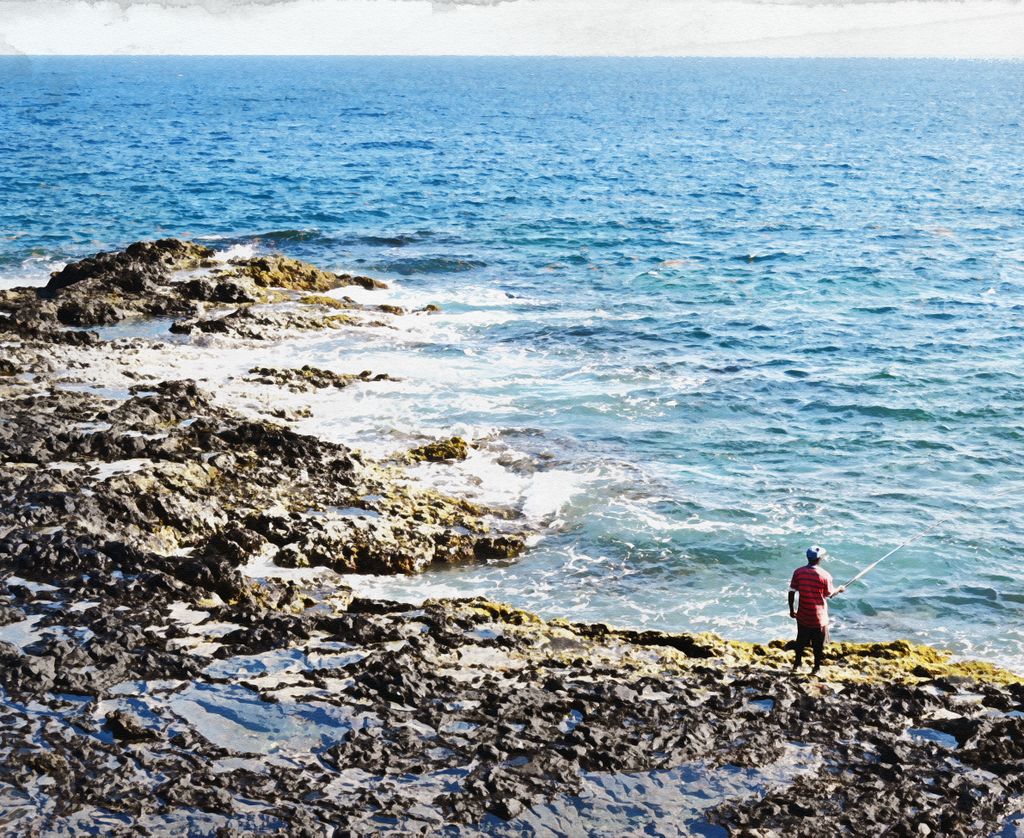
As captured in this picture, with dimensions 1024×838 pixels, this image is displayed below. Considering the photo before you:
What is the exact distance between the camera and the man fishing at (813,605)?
15.0 metres

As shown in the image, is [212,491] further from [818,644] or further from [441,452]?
[818,644]

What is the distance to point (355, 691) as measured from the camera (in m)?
13.4

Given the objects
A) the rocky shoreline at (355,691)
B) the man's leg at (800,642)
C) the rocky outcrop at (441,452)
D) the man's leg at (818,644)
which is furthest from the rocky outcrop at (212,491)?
the man's leg at (818,644)

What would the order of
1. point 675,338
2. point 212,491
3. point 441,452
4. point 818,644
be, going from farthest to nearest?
point 675,338
point 441,452
point 212,491
point 818,644

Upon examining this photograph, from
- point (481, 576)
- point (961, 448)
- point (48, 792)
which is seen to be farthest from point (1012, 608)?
point (48, 792)

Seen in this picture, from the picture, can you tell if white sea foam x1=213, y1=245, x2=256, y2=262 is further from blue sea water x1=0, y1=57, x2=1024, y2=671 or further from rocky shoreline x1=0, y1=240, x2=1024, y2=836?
rocky shoreline x1=0, y1=240, x2=1024, y2=836

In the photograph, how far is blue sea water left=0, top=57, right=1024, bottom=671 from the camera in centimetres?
1923

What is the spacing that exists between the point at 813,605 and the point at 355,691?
6482 mm

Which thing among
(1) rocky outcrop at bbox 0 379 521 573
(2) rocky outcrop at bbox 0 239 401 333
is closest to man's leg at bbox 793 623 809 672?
(1) rocky outcrop at bbox 0 379 521 573

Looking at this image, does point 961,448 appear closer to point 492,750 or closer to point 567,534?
point 567,534

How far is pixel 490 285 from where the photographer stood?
38094 mm

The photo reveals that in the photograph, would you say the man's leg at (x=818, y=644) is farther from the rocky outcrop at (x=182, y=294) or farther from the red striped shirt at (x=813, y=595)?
the rocky outcrop at (x=182, y=294)

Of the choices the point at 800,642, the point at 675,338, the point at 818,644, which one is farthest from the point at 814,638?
the point at 675,338

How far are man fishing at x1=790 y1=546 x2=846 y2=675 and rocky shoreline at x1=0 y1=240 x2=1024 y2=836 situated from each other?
49cm
